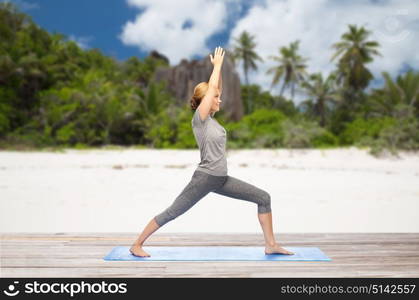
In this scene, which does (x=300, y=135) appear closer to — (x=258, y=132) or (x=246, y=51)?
(x=258, y=132)

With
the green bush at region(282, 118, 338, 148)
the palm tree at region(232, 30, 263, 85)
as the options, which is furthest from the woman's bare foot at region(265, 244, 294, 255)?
the palm tree at region(232, 30, 263, 85)

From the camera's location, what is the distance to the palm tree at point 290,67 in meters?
31.5

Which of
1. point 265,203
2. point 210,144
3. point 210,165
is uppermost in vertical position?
point 210,144

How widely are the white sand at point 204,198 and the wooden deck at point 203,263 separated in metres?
3.12

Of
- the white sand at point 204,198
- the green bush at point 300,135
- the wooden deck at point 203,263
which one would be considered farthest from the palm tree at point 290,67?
the wooden deck at point 203,263

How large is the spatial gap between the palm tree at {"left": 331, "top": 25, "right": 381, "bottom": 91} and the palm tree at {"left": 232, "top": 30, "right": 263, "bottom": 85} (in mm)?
6905

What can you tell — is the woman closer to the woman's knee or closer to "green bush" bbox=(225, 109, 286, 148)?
the woman's knee

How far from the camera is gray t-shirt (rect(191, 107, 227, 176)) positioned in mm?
2643

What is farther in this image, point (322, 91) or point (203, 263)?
point (322, 91)

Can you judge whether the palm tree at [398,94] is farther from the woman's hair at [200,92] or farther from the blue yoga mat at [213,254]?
the woman's hair at [200,92]

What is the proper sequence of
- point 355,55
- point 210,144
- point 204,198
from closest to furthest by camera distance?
point 210,144, point 204,198, point 355,55

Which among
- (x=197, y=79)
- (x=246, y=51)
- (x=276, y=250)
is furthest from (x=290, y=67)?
(x=276, y=250)

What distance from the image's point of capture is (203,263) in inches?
109

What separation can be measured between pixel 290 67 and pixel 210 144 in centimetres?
3058
